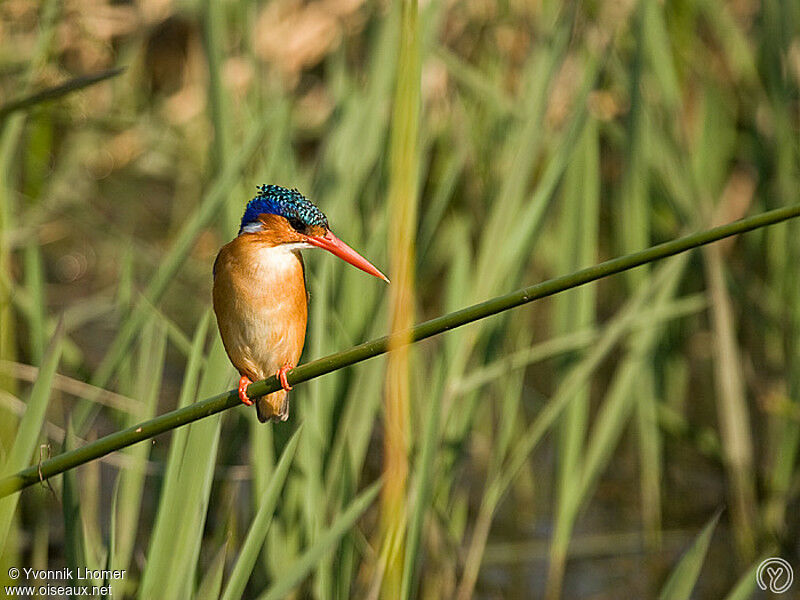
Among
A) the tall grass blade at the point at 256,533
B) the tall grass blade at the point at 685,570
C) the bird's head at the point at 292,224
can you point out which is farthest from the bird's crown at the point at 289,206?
the tall grass blade at the point at 685,570

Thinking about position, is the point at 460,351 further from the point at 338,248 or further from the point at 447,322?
the point at 447,322

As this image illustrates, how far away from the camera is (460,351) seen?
7.25ft

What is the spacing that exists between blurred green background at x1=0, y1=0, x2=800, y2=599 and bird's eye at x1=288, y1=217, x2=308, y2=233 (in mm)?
146

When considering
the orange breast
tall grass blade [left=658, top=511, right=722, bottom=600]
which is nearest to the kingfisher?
the orange breast

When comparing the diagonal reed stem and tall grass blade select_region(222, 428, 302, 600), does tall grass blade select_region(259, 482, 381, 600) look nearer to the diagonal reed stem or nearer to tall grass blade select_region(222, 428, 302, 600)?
tall grass blade select_region(222, 428, 302, 600)

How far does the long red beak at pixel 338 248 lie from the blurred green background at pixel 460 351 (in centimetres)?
10

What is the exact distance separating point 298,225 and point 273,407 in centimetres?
37

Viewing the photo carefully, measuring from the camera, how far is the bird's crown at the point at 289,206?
140cm

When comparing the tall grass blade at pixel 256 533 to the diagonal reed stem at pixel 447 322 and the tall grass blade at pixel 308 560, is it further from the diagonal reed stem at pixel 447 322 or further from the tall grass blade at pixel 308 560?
the diagonal reed stem at pixel 447 322

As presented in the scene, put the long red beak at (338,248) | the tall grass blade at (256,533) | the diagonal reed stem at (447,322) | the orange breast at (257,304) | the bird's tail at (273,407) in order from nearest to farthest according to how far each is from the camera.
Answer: the diagonal reed stem at (447,322), the long red beak at (338,248), the tall grass blade at (256,533), the orange breast at (257,304), the bird's tail at (273,407)

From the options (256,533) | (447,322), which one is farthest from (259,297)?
(447,322)

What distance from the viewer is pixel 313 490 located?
187 centimetres

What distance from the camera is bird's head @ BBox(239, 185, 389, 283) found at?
138 cm

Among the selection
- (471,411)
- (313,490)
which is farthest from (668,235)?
(313,490)
